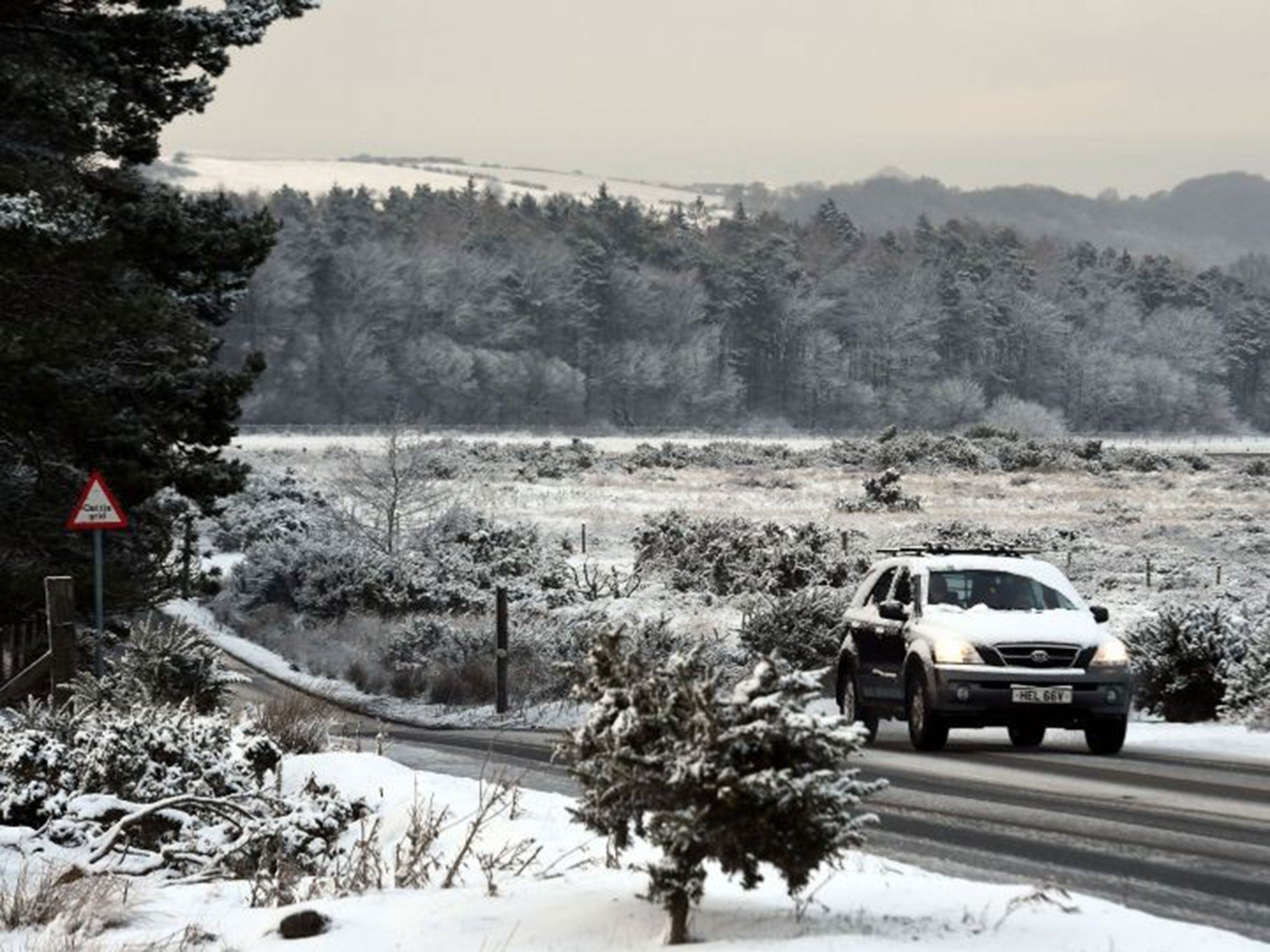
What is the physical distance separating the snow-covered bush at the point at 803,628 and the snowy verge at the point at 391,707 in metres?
3.24

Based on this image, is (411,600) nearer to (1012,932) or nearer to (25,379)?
(25,379)

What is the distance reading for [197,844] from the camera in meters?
11.6

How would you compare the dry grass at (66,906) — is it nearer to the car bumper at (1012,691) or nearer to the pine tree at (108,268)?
the car bumper at (1012,691)

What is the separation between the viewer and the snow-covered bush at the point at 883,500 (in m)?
66.4

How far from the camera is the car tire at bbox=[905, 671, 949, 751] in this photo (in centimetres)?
1773

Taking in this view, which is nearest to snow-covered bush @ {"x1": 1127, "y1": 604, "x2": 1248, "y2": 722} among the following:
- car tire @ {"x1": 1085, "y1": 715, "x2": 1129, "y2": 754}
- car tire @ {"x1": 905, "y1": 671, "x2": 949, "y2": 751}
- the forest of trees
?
car tire @ {"x1": 1085, "y1": 715, "x2": 1129, "y2": 754}

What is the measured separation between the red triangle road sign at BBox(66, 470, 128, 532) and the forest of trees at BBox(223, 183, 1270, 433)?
12002 cm

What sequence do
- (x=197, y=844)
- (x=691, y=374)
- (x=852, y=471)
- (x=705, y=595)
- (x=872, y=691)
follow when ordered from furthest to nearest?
1. (x=691, y=374)
2. (x=852, y=471)
3. (x=705, y=595)
4. (x=872, y=691)
5. (x=197, y=844)

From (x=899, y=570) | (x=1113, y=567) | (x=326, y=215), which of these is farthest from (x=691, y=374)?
(x=899, y=570)

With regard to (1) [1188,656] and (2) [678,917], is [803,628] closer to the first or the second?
(1) [1188,656]

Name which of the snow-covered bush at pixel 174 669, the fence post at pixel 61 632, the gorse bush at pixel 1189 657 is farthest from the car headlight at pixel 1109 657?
the fence post at pixel 61 632

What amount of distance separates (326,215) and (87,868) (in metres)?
169

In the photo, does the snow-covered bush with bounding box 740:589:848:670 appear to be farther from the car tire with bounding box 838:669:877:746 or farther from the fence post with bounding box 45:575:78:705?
the fence post with bounding box 45:575:78:705

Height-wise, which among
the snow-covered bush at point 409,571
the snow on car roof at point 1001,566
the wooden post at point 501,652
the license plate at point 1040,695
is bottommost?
the snow-covered bush at point 409,571
